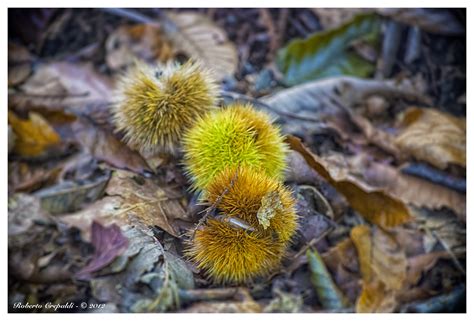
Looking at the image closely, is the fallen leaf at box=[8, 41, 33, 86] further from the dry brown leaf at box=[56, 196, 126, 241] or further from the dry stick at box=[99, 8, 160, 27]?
the dry brown leaf at box=[56, 196, 126, 241]

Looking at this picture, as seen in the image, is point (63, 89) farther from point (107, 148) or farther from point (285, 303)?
point (285, 303)

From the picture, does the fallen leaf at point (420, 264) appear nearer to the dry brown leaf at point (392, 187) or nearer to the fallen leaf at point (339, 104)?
the dry brown leaf at point (392, 187)

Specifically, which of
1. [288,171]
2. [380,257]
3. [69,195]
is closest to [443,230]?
[380,257]

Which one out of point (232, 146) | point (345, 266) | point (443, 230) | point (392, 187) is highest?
point (232, 146)

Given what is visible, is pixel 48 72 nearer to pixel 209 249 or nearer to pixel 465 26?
pixel 209 249

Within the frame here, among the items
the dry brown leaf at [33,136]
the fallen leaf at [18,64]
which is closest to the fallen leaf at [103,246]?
the dry brown leaf at [33,136]

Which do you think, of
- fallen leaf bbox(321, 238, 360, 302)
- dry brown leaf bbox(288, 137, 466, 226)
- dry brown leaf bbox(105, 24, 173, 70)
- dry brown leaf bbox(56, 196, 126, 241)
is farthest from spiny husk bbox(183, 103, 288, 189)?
dry brown leaf bbox(105, 24, 173, 70)
